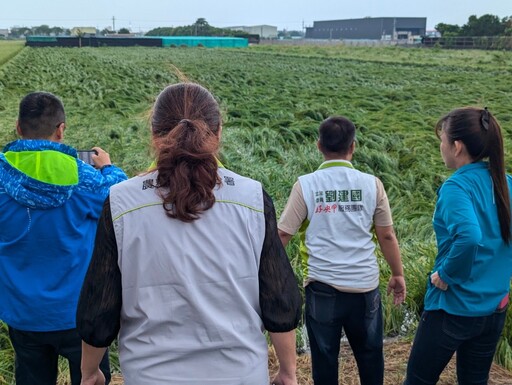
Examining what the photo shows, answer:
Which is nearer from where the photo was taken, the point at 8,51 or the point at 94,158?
the point at 94,158

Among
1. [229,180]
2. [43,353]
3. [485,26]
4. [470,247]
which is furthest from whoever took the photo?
[485,26]

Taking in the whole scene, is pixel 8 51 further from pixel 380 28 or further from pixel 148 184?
pixel 380 28

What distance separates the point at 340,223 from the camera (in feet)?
8.71

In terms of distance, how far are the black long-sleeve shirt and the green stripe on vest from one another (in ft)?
2.10

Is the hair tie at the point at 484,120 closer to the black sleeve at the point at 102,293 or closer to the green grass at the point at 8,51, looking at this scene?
the black sleeve at the point at 102,293

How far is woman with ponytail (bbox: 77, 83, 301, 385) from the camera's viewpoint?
5.14ft

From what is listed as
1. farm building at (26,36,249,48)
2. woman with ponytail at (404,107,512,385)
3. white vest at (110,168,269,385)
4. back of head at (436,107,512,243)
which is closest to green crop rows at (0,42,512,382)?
white vest at (110,168,269,385)

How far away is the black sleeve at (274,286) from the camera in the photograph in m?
1.69

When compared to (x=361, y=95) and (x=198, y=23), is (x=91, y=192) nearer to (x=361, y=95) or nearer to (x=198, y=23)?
(x=361, y=95)

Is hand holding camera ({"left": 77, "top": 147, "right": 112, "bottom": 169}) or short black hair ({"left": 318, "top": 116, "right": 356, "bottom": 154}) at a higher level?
short black hair ({"left": 318, "top": 116, "right": 356, "bottom": 154})

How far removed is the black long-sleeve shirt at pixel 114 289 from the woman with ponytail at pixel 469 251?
835mm

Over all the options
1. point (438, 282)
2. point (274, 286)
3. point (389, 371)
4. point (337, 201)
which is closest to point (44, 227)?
point (274, 286)

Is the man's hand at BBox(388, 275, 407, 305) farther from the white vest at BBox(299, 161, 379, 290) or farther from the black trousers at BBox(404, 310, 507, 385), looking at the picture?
the black trousers at BBox(404, 310, 507, 385)

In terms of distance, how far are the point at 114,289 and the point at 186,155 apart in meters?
0.44
